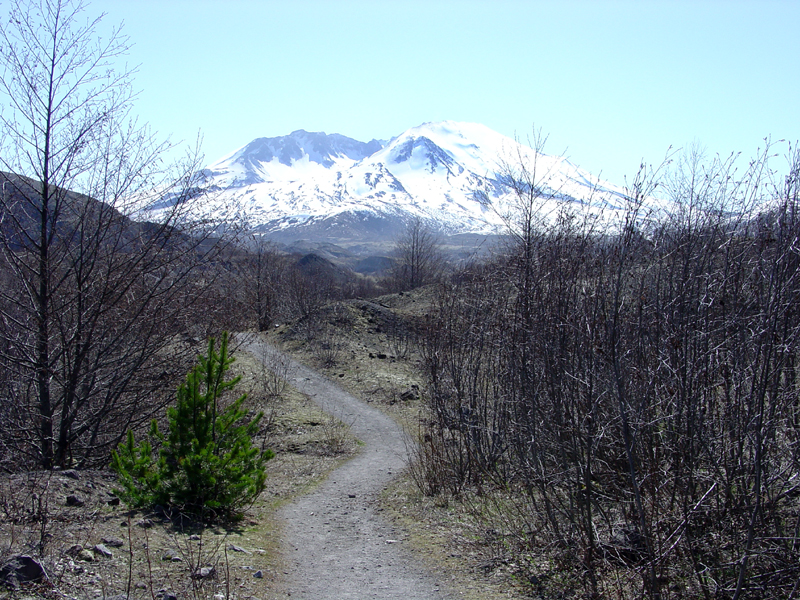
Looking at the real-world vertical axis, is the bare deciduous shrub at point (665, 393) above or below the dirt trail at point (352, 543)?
above

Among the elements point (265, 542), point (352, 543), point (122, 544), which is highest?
point (122, 544)

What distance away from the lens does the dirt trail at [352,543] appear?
16.8 feet

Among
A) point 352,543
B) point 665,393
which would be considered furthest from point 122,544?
point 665,393

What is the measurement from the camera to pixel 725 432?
13.5 ft

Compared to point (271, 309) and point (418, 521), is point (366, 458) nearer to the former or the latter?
point (418, 521)

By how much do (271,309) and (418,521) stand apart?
2732 centimetres

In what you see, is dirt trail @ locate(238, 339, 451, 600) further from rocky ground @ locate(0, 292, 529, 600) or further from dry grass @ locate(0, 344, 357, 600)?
dry grass @ locate(0, 344, 357, 600)

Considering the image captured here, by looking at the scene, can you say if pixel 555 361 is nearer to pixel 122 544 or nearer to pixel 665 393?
pixel 665 393

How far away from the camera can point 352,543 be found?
657 cm

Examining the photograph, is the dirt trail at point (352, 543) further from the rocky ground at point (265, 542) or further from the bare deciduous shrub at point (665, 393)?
the bare deciduous shrub at point (665, 393)

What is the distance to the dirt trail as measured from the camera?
16.8ft

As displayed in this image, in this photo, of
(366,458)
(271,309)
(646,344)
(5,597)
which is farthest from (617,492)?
(271,309)

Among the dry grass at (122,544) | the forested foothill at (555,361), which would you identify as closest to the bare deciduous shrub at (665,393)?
the forested foothill at (555,361)

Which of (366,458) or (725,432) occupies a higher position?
(725,432)
